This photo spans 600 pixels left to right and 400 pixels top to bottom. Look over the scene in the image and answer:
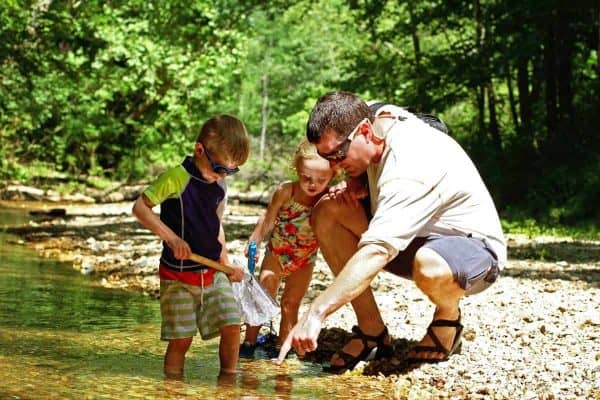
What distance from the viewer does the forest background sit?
18.1 m

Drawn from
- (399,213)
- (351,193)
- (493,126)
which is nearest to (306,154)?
(351,193)

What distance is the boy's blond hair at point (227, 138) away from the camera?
4.70 m

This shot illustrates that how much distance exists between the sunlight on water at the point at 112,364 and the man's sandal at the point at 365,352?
0.10m

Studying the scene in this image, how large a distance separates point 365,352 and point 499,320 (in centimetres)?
126

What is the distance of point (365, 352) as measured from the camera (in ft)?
16.6

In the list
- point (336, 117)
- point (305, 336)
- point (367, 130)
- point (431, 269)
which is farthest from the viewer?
point (431, 269)

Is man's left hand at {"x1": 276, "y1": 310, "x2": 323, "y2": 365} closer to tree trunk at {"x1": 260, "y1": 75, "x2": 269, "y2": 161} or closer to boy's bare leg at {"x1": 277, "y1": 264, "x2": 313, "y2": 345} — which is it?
boy's bare leg at {"x1": 277, "y1": 264, "x2": 313, "y2": 345}

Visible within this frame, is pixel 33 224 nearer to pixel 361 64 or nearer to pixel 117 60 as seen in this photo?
pixel 361 64

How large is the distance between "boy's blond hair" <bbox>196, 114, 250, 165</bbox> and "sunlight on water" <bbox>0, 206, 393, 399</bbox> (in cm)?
108

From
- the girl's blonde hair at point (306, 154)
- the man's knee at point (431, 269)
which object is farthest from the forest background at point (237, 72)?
the man's knee at point (431, 269)

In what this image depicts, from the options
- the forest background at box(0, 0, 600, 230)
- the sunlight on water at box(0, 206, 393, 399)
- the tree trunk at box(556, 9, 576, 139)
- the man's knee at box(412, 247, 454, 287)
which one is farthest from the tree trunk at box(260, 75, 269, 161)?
the man's knee at box(412, 247, 454, 287)

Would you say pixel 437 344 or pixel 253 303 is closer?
pixel 437 344

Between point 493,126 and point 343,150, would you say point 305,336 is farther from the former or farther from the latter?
point 493,126

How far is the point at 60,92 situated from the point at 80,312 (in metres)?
17.6
